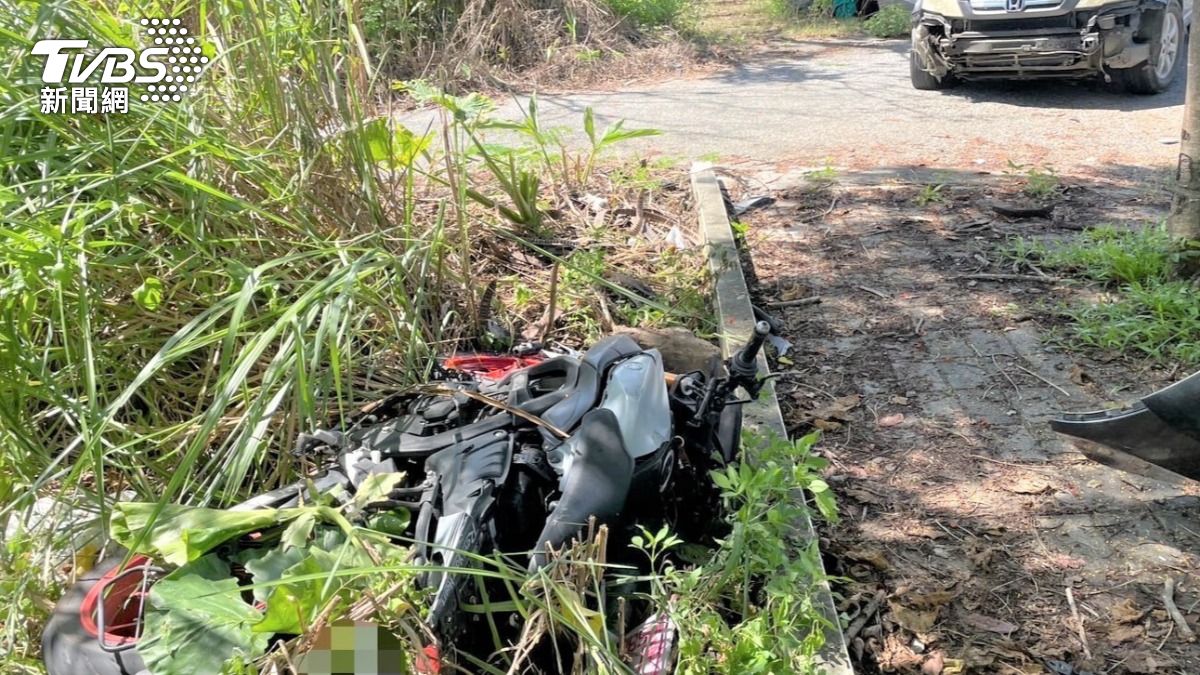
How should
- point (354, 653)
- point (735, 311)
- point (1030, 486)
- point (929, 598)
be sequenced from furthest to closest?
point (735, 311) → point (1030, 486) → point (929, 598) → point (354, 653)

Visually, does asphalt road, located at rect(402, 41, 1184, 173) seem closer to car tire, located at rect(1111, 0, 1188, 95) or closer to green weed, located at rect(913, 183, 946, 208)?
car tire, located at rect(1111, 0, 1188, 95)

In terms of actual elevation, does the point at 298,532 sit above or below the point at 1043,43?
below

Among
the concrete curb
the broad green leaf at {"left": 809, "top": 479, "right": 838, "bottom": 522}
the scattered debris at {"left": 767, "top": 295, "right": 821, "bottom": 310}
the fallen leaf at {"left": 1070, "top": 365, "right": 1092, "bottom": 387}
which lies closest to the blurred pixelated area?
the concrete curb

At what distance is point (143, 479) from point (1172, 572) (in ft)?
9.64

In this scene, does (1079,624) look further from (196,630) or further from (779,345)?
(196,630)

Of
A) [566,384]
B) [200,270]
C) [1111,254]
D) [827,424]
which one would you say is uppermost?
[200,270]

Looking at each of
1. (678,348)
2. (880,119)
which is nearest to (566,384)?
(678,348)

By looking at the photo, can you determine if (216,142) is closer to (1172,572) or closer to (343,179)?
(343,179)

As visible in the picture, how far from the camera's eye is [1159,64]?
8.15 metres

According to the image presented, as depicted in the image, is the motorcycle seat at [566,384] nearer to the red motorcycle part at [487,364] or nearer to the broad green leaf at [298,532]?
the red motorcycle part at [487,364]

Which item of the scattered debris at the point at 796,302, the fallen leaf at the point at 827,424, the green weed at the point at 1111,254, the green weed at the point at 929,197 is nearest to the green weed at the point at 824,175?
the green weed at the point at 929,197

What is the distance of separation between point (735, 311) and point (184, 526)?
2610 millimetres

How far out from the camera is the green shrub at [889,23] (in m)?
12.5

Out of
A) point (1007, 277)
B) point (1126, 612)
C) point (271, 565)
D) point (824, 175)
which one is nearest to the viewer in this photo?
point (271, 565)
